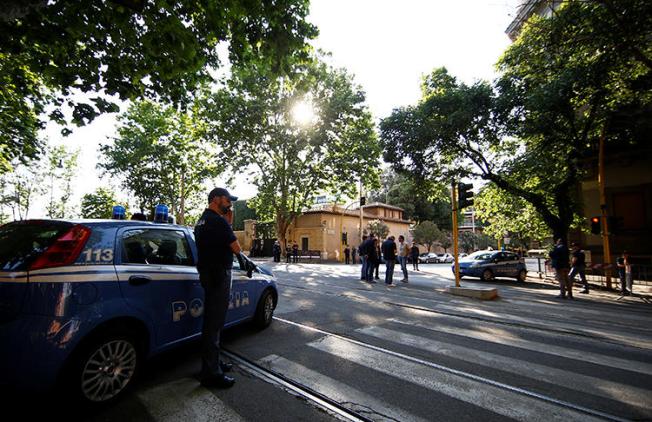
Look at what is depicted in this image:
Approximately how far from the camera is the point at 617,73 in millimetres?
11203

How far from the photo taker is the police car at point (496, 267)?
16.4 meters

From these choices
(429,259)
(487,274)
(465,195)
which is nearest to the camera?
(465,195)

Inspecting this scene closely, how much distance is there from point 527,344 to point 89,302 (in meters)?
5.52

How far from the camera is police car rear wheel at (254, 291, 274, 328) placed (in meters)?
5.06

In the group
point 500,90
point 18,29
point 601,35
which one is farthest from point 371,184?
point 18,29

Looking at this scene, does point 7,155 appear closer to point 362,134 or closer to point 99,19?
point 99,19

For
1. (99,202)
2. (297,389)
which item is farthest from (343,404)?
(99,202)

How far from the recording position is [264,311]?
515 centimetres

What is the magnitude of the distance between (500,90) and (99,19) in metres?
14.2

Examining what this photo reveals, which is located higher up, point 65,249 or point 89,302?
point 65,249

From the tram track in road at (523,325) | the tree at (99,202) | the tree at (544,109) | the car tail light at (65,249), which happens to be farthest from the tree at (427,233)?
the car tail light at (65,249)

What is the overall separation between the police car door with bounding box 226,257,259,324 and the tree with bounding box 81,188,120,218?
1586 inches

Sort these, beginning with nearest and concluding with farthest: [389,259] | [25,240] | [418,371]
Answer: [25,240]
[418,371]
[389,259]

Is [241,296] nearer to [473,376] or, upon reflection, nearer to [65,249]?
[65,249]
